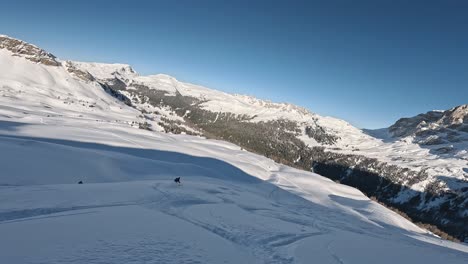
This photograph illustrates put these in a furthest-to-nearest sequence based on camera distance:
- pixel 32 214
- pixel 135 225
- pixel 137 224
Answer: pixel 137 224 → pixel 135 225 → pixel 32 214

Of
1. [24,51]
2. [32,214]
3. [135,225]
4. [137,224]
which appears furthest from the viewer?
[24,51]

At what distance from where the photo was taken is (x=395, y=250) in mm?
20297

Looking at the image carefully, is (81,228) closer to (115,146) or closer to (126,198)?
(126,198)

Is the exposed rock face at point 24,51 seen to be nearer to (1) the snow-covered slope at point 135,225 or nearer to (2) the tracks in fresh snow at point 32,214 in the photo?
(1) the snow-covered slope at point 135,225

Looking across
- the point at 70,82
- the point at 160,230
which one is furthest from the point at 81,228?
the point at 70,82

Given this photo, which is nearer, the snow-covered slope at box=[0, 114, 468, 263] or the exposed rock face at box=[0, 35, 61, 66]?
the snow-covered slope at box=[0, 114, 468, 263]

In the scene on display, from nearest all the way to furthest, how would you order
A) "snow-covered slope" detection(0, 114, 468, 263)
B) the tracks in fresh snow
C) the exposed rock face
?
"snow-covered slope" detection(0, 114, 468, 263) → the tracks in fresh snow → the exposed rock face

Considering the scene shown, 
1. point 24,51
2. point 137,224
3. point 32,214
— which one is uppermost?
point 24,51

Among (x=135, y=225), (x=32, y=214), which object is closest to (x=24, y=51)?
(x=32, y=214)

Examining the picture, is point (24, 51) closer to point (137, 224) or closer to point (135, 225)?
point (137, 224)

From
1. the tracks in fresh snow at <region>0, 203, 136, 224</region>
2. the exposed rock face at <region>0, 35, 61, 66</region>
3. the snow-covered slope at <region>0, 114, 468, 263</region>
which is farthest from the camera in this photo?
the exposed rock face at <region>0, 35, 61, 66</region>

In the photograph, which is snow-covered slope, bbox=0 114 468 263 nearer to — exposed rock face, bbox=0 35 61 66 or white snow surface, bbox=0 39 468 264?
white snow surface, bbox=0 39 468 264

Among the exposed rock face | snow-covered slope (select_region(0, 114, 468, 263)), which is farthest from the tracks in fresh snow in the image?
the exposed rock face

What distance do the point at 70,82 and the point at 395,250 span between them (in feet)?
626
